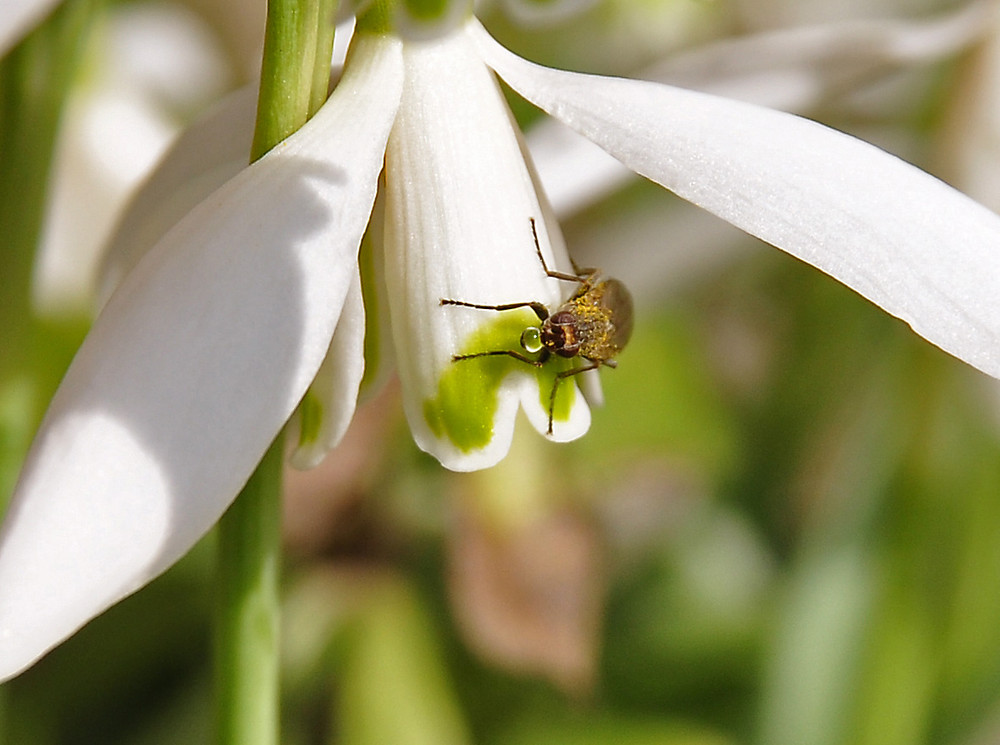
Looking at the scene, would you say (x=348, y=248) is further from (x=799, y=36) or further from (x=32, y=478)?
(x=799, y=36)

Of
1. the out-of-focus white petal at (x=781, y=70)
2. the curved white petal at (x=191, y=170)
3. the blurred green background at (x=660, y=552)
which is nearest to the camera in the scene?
the curved white petal at (x=191, y=170)

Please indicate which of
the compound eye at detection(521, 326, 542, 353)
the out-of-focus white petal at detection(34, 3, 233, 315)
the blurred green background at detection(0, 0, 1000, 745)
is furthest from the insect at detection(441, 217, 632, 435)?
the out-of-focus white petal at detection(34, 3, 233, 315)

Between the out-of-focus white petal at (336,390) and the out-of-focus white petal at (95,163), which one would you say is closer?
the out-of-focus white petal at (336,390)

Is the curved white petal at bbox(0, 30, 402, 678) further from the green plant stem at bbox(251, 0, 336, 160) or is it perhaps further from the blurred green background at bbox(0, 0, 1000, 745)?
the blurred green background at bbox(0, 0, 1000, 745)

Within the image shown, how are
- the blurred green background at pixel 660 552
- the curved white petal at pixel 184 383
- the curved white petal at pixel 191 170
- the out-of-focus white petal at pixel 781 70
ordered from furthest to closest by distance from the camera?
the blurred green background at pixel 660 552 < the out-of-focus white petal at pixel 781 70 < the curved white petal at pixel 191 170 < the curved white petal at pixel 184 383

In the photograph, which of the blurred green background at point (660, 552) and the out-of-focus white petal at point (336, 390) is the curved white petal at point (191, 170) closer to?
the out-of-focus white petal at point (336, 390)

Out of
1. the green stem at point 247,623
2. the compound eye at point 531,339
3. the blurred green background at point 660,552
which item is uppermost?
the blurred green background at point 660,552

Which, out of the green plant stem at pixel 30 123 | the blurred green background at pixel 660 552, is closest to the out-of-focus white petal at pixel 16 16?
the green plant stem at pixel 30 123

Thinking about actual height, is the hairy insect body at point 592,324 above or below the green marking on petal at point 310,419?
above

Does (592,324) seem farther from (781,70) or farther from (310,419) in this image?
(781,70)
